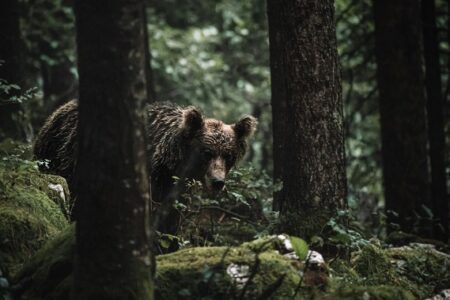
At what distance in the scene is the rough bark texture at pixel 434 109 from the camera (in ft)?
35.0

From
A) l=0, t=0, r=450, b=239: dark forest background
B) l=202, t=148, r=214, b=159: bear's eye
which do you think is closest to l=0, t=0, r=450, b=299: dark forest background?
l=202, t=148, r=214, b=159: bear's eye

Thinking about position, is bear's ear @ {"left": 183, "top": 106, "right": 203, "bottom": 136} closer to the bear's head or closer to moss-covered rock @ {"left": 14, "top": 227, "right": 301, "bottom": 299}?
the bear's head

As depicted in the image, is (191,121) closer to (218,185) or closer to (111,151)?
(218,185)

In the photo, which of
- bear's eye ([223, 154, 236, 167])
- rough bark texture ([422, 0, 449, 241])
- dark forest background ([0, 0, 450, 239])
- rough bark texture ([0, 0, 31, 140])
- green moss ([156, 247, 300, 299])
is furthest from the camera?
dark forest background ([0, 0, 450, 239])

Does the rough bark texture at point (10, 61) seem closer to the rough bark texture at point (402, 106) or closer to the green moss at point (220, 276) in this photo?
the green moss at point (220, 276)

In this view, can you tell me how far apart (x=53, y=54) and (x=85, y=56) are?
11264 mm

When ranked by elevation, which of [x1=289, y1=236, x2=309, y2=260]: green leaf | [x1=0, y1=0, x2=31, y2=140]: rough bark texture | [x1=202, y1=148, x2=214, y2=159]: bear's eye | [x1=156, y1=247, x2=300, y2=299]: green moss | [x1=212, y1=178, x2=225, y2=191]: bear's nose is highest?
[x1=0, y1=0, x2=31, y2=140]: rough bark texture

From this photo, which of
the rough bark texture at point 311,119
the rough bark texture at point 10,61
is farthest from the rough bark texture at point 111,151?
the rough bark texture at point 10,61

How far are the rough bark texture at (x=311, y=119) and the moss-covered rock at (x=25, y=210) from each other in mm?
2215

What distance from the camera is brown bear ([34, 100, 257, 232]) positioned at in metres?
8.14

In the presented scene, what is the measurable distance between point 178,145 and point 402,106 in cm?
373

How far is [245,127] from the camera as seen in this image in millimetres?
8531

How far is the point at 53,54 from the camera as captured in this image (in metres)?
14.7

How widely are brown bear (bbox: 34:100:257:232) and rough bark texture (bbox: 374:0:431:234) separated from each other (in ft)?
8.41
